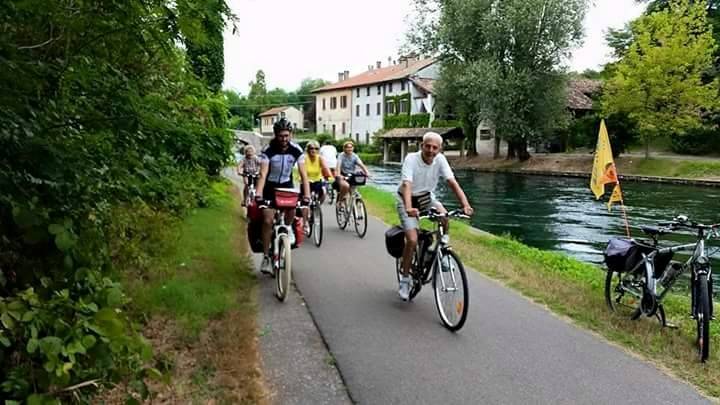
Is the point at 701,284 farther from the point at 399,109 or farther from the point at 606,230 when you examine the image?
the point at 399,109

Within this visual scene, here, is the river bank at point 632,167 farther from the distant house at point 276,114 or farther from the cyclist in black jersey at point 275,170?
the distant house at point 276,114

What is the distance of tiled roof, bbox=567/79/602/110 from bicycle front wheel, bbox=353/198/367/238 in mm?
42953

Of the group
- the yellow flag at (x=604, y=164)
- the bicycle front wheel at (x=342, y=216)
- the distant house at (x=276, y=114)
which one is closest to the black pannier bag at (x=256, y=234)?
the yellow flag at (x=604, y=164)

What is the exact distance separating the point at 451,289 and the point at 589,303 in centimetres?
203

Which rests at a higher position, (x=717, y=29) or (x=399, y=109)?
(x=717, y=29)

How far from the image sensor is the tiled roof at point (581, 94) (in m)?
52.3

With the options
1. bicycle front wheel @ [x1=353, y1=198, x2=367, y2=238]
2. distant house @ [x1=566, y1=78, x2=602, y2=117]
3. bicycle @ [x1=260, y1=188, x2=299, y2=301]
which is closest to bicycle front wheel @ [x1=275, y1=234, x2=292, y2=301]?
bicycle @ [x1=260, y1=188, x2=299, y2=301]

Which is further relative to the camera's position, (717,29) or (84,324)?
(717,29)

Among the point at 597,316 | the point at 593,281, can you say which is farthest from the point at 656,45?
the point at 597,316

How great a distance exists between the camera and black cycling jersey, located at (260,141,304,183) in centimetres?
707

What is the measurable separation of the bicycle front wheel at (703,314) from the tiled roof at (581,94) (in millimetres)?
48109

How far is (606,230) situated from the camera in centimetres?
1672

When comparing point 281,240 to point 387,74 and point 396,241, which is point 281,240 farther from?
point 387,74

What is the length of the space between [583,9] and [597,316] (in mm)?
38933
